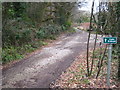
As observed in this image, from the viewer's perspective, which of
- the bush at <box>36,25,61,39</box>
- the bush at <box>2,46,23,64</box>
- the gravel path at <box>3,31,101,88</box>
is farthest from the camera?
the bush at <box>36,25,61,39</box>

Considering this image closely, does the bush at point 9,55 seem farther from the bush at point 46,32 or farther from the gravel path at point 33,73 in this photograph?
the bush at point 46,32

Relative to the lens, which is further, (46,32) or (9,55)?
(46,32)

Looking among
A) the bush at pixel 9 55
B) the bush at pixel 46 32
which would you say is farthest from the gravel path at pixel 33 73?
the bush at pixel 46 32

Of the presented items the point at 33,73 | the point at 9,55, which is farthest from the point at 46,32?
the point at 33,73

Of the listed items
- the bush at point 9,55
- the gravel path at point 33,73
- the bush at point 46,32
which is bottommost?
the gravel path at point 33,73

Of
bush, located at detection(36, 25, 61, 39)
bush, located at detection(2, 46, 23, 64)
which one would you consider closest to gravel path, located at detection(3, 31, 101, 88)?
bush, located at detection(2, 46, 23, 64)

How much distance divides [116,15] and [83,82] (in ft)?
7.92

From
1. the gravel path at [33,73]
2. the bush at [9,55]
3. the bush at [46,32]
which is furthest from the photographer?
the bush at [46,32]

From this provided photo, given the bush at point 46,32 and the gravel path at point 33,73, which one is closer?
the gravel path at point 33,73

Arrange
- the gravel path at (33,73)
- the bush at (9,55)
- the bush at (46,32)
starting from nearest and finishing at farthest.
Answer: the gravel path at (33,73), the bush at (9,55), the bush at (46,32)

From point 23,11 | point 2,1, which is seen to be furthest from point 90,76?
point 23,11

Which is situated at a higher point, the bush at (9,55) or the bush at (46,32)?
the bush at (46,32)

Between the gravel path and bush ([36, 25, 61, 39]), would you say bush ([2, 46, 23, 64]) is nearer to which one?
the gravel path

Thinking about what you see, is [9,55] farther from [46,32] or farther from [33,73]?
[46,32]
